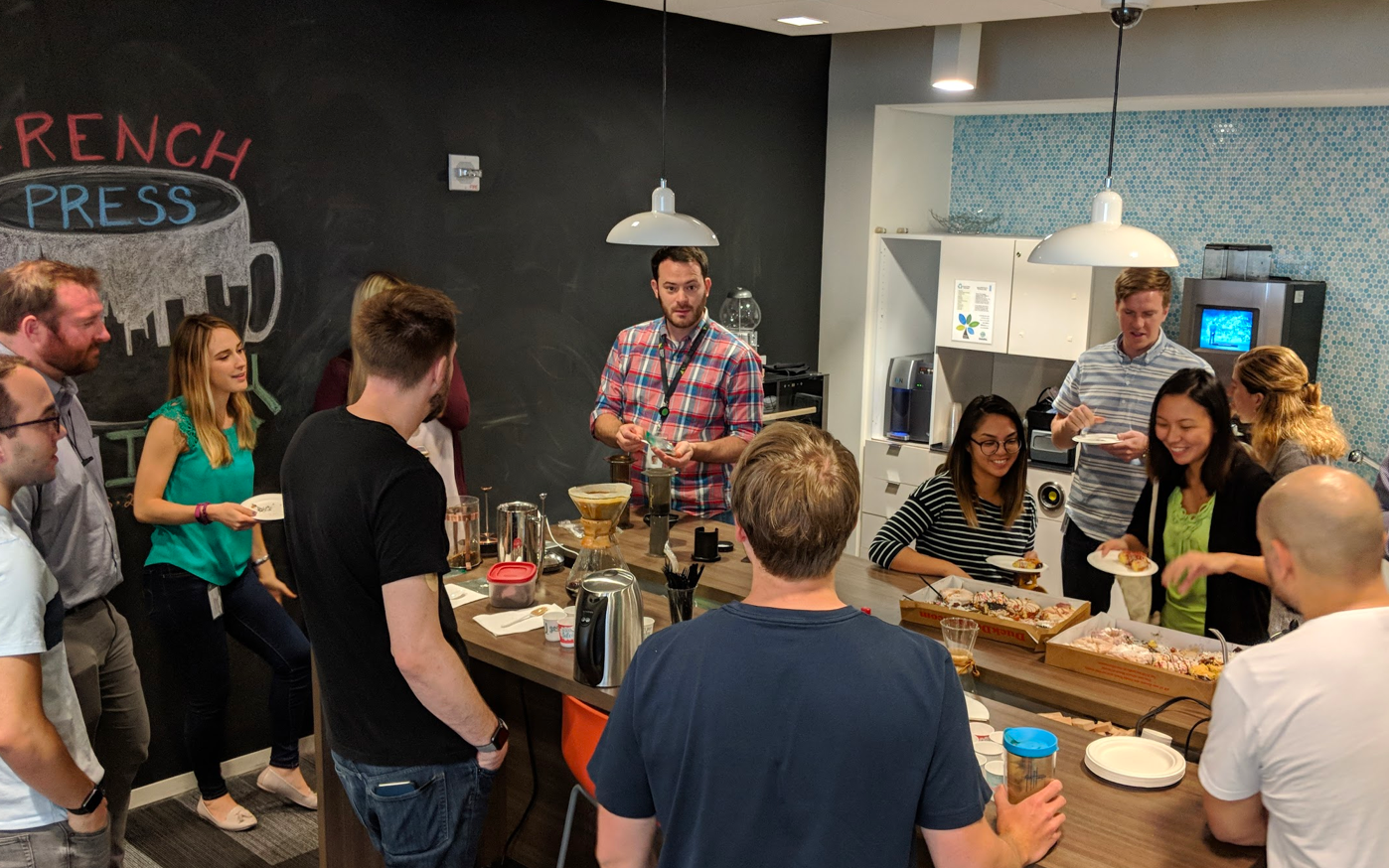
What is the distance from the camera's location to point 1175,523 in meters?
3.12

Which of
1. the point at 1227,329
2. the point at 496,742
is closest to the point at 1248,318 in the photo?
the point at 1227,329

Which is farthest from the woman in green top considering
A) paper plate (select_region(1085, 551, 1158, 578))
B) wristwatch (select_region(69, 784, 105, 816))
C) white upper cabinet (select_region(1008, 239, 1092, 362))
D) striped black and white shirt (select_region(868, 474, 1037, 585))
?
white upper cabinet (select_region(1008, 239, 1092, 362))

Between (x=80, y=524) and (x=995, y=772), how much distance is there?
219 centimetres

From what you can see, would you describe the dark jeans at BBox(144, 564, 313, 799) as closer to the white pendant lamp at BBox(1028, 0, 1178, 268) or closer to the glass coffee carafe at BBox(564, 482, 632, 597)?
the glass coffee carafe at BBox(564, 482, 632, 597)

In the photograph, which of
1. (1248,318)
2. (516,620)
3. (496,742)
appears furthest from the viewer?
(1248,318)

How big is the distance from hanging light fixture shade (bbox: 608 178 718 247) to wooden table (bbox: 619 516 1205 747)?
0.90 meters

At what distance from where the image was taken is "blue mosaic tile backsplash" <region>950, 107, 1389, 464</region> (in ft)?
15.7

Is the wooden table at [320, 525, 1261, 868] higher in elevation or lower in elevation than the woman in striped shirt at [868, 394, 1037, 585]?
lower

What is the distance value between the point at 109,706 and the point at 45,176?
1581mm

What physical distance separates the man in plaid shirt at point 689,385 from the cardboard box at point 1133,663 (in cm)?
149

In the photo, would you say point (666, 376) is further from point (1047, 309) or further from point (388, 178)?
point (1047, 309)

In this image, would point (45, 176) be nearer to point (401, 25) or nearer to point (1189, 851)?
point (401, 25)

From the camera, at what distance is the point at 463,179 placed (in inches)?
171

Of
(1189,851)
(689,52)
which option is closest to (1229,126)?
(689,52)
